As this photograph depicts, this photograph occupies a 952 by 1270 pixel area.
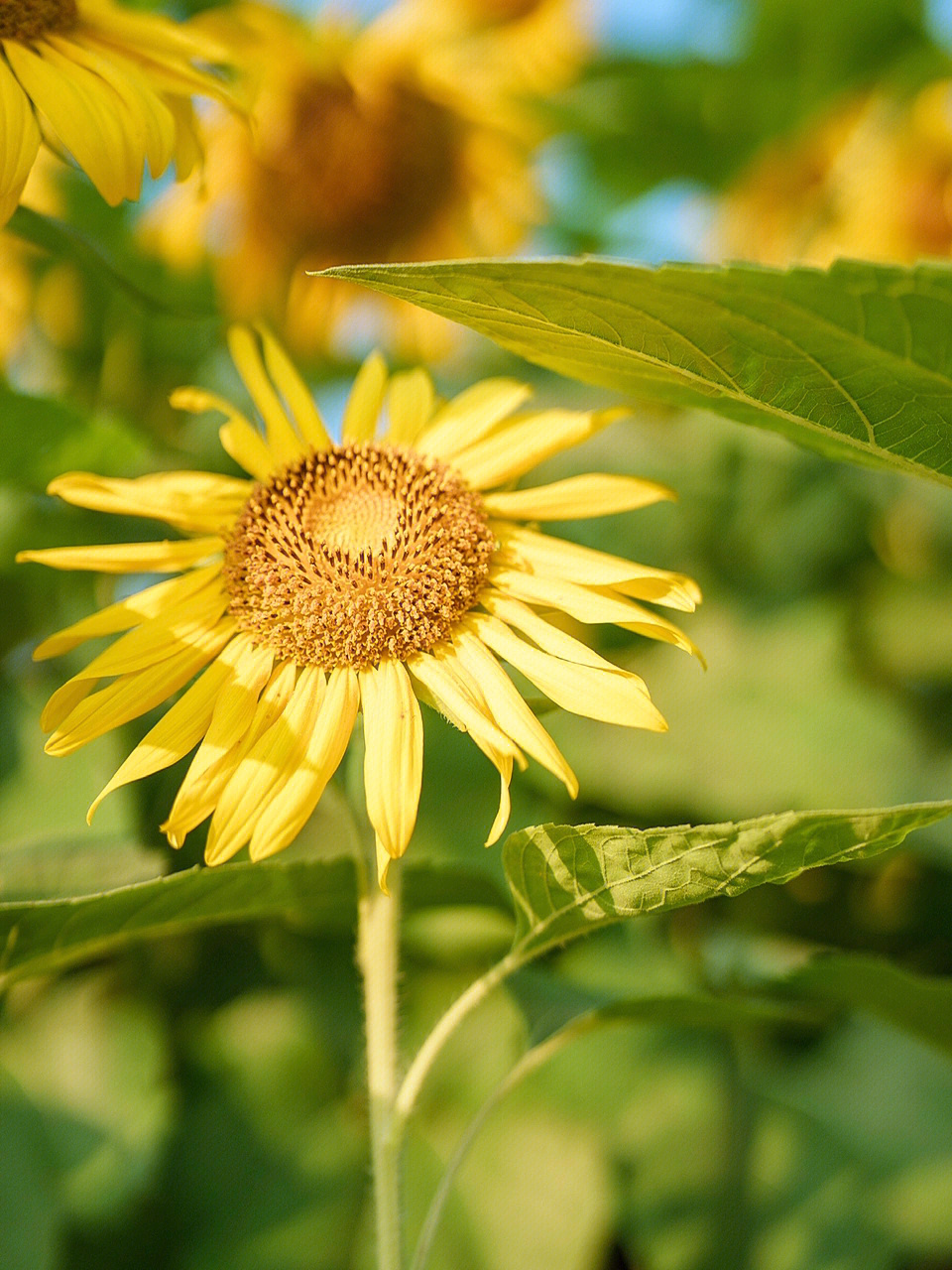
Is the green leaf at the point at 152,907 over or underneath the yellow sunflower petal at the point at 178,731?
underneath

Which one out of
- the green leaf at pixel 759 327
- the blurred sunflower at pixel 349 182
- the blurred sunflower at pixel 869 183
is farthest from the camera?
the blurred sunflower at pixel 869 183

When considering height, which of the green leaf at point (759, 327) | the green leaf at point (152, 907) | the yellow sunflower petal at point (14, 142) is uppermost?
the yellow sunflower petal at point (14, 142)

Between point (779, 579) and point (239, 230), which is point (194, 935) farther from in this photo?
point (239, 230)

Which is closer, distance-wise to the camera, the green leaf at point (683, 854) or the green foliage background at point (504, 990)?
the green leaf at point (683, 854)

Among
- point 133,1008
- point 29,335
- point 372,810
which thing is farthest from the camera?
point 29,335

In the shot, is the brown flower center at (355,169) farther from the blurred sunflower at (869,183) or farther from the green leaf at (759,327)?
the green leaf at (759,327)

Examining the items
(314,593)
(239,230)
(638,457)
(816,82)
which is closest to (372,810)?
(314,593)

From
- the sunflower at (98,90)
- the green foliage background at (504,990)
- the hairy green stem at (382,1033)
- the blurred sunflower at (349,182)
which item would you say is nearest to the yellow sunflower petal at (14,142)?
the sunflower at (98,90)

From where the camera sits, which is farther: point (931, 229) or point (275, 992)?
point (931, 229)
